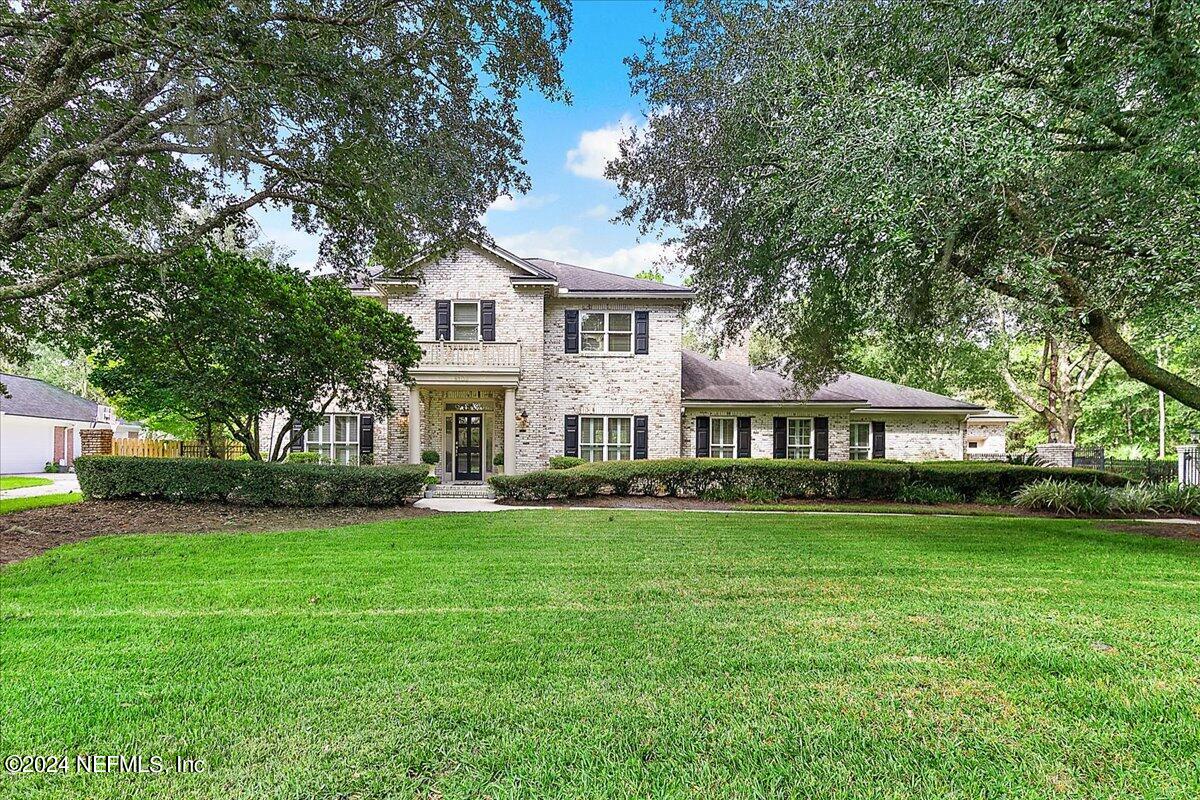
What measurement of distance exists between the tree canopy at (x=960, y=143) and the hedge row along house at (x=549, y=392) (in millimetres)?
7531

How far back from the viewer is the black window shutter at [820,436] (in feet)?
58.4

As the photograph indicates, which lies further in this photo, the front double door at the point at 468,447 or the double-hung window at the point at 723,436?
the front double door at the point at 468,447

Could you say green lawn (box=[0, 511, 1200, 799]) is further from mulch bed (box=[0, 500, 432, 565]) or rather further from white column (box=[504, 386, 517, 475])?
white column (box=[504, 386, 517, 475])

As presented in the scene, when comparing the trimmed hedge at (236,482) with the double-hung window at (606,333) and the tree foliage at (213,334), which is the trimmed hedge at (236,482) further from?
the double-hung window at (606,333)

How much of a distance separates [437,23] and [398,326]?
6468mm

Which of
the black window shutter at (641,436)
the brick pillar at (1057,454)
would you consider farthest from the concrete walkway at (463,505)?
the brick pillar at (1057,454)

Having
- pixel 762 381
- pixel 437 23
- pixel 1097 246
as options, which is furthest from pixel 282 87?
pixel 762 381

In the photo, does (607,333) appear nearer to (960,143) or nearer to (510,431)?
(510,431)

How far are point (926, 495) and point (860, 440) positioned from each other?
17.9 ft

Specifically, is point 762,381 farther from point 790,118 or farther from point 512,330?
point 790,118

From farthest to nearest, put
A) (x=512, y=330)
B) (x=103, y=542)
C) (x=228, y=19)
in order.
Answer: (x=512, y=330), (x=103, y=542), (x=228, y=19)

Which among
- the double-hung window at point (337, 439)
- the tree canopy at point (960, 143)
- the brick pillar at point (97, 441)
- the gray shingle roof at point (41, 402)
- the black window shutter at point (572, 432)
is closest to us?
the tree canopy at point (960, 143)

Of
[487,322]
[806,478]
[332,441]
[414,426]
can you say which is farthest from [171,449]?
[806,478]

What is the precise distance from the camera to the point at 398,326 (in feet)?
41.2
